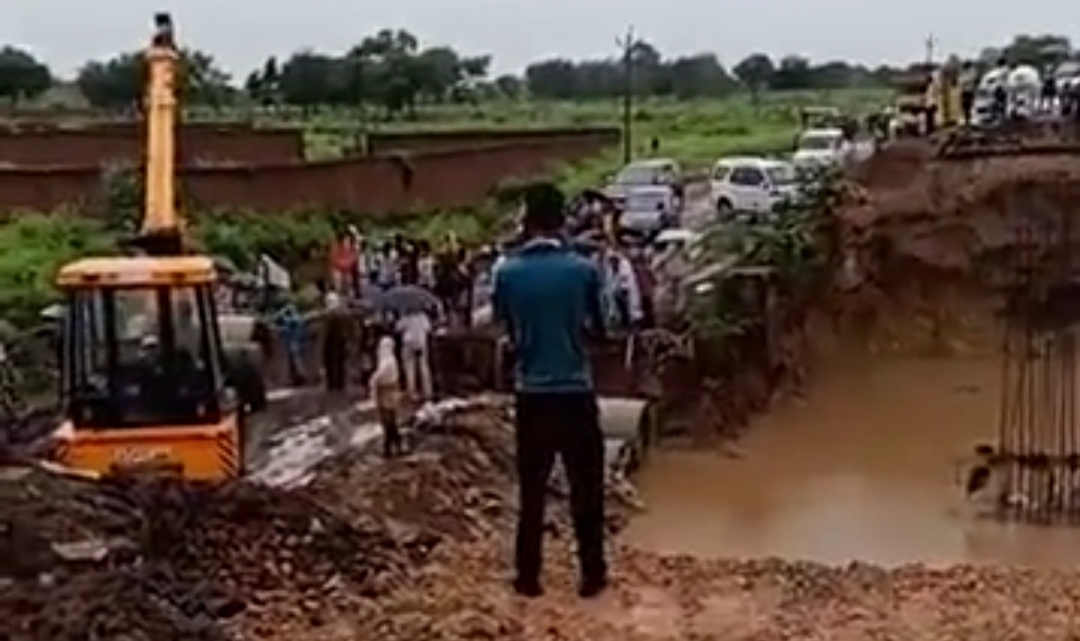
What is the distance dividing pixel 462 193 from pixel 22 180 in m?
10.1

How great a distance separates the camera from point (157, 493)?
36.7ft

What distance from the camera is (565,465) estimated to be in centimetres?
980

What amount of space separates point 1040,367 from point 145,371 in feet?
63.1

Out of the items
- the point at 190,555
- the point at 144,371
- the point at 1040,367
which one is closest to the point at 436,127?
the point at 1040,367

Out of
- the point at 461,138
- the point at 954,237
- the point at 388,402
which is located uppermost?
the point at 461,138

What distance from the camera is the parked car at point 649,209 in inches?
1603

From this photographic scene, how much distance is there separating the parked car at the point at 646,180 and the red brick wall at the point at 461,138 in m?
4.32

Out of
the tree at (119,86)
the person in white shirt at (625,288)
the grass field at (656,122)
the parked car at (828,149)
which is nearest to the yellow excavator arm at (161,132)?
the person in white shirt at (625,288)

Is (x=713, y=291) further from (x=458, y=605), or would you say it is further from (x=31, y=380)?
(x=458, y=605)

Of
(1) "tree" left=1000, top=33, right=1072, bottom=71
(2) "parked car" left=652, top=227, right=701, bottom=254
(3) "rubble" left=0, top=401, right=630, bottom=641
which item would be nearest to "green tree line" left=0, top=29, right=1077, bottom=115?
(1) "tree" left=1000, top=33, right=1072, bottom=71

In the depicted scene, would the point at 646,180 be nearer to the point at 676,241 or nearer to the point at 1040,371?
the point at 676,241

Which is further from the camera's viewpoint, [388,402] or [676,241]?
[676,241]

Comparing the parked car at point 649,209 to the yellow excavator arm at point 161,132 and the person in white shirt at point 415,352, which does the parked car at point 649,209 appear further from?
the yellow excavator arm at point 161,132

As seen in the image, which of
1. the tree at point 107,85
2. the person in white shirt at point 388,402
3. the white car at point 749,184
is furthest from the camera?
the tree at point 107,85
